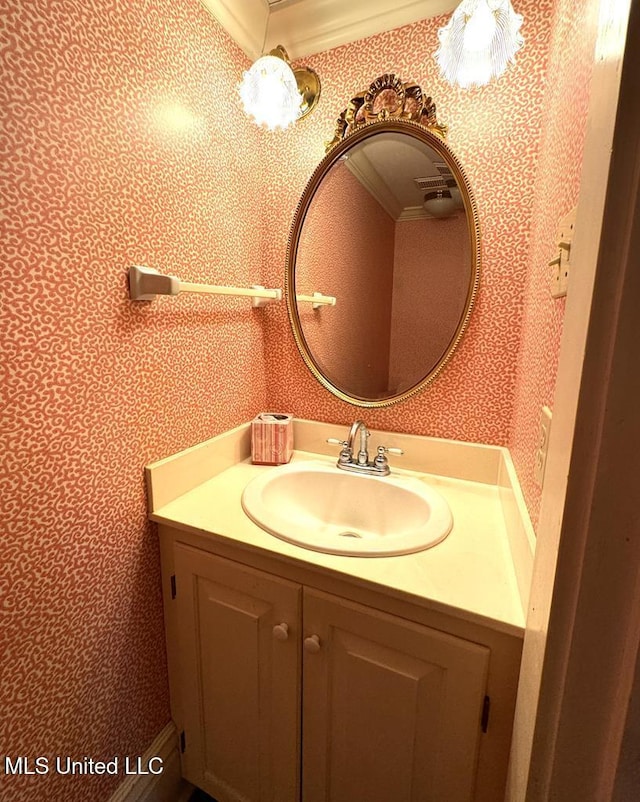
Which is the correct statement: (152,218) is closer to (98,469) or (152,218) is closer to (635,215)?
(98,469)

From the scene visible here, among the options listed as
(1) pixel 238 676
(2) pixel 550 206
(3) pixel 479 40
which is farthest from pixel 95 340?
(3) pixel 479 40

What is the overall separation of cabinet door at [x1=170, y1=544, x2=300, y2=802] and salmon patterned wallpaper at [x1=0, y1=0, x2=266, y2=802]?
108mm

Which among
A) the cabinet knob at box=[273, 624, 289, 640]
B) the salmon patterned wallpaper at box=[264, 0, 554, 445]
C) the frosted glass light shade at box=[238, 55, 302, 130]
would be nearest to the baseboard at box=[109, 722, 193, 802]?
the cabinet knob at box=[273, 624, 289, 640]

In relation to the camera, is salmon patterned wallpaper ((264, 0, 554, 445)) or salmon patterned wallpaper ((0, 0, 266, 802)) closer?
salmon patterned wallpaper ((0, 0, 266, 802))

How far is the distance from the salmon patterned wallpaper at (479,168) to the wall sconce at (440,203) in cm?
7

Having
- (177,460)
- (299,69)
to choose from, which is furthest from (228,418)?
(299,69)

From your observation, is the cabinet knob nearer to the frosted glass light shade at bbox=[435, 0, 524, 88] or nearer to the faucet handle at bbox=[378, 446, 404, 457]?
the faucet handle at bbox=[378, 446, 404, 457]

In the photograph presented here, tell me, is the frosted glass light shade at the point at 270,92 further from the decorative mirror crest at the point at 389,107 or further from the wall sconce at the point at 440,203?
the wall sconce at the point at 440,203

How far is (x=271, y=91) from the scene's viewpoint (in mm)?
961

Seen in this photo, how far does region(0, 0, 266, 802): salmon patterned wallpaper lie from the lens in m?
0.61

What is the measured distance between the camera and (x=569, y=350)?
38 centimetres

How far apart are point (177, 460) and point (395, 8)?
4.26 feet

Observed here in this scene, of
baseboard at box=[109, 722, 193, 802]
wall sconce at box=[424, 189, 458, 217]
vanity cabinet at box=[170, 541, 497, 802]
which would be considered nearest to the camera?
vanity cabinet at box=[170, 541, 497, 802]

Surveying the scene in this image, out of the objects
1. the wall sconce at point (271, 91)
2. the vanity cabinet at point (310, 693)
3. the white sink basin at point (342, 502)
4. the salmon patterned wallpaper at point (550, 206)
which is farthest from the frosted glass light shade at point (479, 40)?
the vanity cabinet at point (310, 693)
